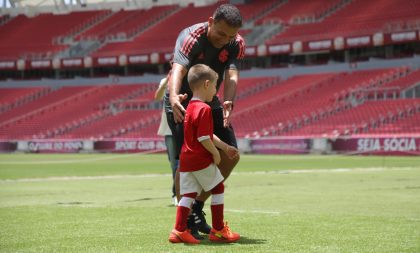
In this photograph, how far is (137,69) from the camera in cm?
6950

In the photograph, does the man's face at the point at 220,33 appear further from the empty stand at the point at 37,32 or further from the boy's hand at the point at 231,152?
the empty stand at the point at 37,32

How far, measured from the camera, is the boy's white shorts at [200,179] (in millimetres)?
7176

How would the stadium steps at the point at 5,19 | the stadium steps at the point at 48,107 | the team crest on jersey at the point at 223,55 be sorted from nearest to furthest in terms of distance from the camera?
the team crest on jersey at the point at 223,55 → the stadium steps at the point at 48,107 → the stadium steps at the point at 5,19

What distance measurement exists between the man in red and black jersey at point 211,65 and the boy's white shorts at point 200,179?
335 millimetres

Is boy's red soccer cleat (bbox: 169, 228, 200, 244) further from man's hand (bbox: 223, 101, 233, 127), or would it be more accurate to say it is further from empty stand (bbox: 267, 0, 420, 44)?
Result: empty stand (bbox: 267, 0, 420, 44)

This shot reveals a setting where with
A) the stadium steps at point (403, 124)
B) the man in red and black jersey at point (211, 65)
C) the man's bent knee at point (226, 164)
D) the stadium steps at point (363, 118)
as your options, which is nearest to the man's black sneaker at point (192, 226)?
the man in red and black jersey at point (211, 65)

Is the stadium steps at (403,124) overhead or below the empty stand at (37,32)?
below

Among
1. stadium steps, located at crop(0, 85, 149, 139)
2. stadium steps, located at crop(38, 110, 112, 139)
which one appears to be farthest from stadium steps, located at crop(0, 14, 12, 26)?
stadium steps, located at crop(38, 110, 112, 139)

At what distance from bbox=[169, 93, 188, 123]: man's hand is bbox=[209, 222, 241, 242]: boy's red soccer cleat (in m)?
1.02

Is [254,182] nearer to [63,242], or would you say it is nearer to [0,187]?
[0,187]

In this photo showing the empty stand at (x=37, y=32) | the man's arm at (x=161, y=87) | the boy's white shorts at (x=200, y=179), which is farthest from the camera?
the empty stand at (x=37, y=32)

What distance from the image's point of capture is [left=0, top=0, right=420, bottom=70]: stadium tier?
5375 cm

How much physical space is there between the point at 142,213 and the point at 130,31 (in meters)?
63.0

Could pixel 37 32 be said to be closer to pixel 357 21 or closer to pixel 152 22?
pixel 152 22
